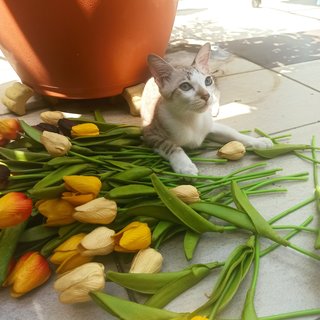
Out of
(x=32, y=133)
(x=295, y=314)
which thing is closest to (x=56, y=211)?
(x=32, y=133)

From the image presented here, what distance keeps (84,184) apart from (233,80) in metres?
0.95

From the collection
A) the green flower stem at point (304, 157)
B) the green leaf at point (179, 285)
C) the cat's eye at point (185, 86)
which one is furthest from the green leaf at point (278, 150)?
the green leaf at point (179, 285)

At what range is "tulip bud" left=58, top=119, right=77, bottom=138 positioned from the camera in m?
0.78

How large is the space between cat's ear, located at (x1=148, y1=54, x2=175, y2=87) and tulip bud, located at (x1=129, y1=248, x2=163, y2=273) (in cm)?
46

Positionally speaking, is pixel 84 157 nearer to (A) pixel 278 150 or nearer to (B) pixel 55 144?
(B) pixel 55 144

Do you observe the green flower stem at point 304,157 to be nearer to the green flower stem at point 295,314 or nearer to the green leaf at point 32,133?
the green flower stem at point 295,314

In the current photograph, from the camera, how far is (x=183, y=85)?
2.66 feet

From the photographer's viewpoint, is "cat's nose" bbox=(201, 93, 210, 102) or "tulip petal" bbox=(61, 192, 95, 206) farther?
"cat's nose" bbox=(201, 93, 210, 102)

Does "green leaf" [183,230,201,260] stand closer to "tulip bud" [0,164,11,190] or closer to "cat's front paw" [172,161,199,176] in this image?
"cat's front paw" [172,161,199,176]

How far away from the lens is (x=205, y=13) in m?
2.62

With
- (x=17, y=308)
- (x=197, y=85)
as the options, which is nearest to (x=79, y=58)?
(x=197, y=85)

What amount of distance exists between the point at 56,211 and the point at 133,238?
144mm

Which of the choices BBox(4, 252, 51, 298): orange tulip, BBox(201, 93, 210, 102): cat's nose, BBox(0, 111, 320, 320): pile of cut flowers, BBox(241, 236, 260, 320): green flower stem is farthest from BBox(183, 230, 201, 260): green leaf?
BBox(201, 93, 210, 102): cat's nose

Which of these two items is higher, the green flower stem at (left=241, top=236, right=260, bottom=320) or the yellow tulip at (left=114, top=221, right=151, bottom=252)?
the yellow tulip at (left=114, top=221, right=151, bottom=252)
